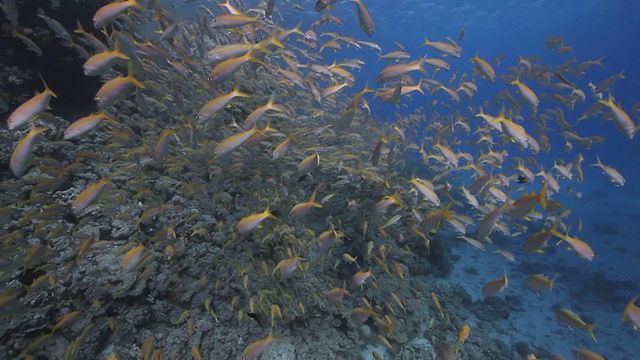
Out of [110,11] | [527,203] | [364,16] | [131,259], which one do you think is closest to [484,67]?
[364,16]

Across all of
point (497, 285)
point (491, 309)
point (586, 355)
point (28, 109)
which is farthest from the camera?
point (491, 309)

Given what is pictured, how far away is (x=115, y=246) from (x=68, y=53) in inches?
187

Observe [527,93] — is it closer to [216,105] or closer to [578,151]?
[216,105]

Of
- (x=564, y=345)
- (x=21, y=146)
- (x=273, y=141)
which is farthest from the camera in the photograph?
(x=564, y=345)

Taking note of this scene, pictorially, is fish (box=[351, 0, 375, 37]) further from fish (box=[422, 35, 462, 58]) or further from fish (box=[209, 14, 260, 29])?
→ fish (box=[422, 35, 462, 58])

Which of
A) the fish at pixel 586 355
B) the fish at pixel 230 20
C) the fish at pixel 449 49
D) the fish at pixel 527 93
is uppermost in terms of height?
the fish at pixel 230 20

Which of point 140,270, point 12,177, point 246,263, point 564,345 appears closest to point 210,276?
point 246,263

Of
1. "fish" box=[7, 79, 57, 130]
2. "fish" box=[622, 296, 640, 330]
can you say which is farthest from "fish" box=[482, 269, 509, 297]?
"fish" box=[7, 79, 57, 130]

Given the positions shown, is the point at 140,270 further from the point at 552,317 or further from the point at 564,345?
the point at 552,317

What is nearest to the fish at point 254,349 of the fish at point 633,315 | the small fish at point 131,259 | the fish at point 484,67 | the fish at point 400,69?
the small fish at point 131,259

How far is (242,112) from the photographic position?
790 cm

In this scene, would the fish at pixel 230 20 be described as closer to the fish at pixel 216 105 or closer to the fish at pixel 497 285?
the fish at pixel 216 105

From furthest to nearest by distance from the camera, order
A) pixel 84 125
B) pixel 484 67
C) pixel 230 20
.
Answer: pixel 484 67
pixel 230 20
pixel 84 125

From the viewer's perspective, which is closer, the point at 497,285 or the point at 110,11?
the point at 110,11
